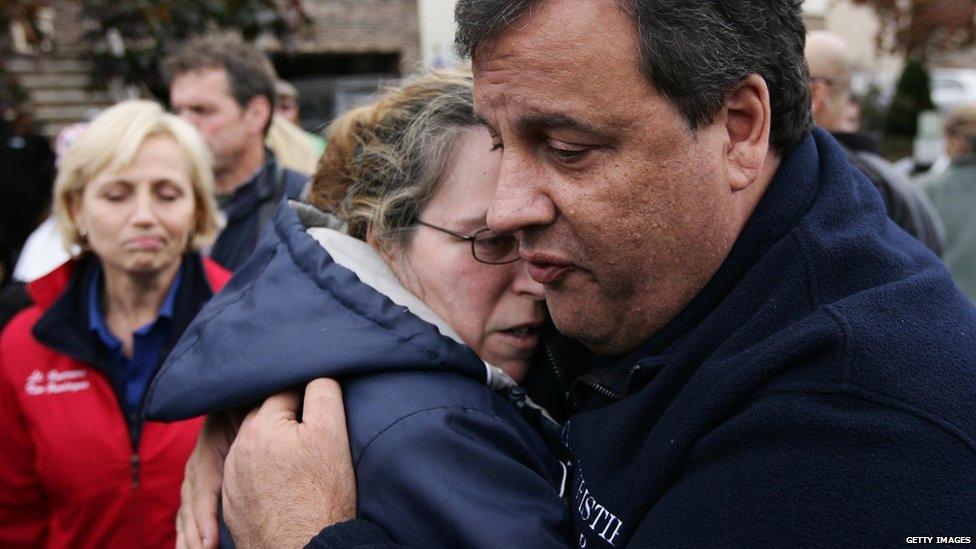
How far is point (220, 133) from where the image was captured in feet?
15.7

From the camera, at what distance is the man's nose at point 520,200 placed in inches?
56.3

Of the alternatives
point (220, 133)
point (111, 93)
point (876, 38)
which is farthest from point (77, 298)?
point (876, 38)

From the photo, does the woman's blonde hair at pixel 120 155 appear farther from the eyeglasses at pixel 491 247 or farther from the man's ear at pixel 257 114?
the eyeglasses at pixel 491 247

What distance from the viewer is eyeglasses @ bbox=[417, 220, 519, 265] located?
1.88m

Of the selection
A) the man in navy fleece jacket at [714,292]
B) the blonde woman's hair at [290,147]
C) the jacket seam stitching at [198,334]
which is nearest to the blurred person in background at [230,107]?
the blonde woman's hair at [290,147]

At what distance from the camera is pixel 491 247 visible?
189 centimetres

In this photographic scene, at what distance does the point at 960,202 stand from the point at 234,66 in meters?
4.31

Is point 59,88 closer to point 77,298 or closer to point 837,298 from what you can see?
point 77,298

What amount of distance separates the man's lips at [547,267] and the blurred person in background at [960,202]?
4159 millimetres

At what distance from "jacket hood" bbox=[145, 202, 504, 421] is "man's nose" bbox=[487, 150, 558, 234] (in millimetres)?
306

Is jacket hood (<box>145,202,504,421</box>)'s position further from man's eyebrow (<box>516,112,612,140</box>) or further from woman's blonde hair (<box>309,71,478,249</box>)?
man's eyebrow (<box>516,112,612,140</box>)

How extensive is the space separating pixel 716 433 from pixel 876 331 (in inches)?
9.9

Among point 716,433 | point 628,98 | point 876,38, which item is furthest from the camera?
point 876,38

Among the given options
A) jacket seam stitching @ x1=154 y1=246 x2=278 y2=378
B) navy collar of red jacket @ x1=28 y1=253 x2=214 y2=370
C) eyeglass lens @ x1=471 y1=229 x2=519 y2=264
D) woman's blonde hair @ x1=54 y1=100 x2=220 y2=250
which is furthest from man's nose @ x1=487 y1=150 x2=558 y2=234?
woman's blonde hair @ x1=54 y1=100 x2=220 y2=250
